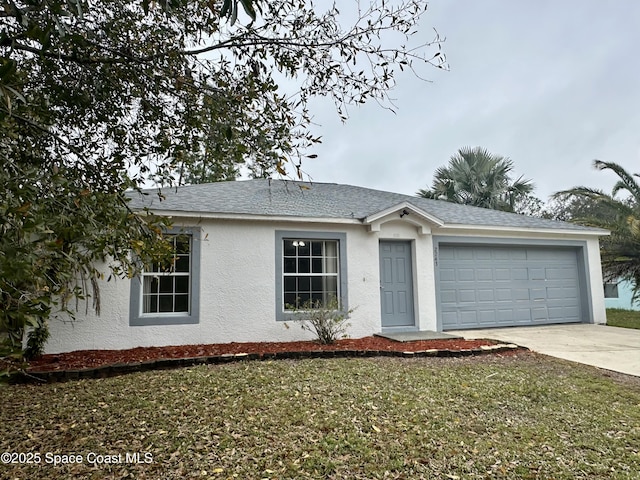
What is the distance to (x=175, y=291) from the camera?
24.5 feet

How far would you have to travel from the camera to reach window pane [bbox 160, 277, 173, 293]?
7.41 meters

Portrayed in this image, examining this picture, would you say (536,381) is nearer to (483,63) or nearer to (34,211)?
(34,211)

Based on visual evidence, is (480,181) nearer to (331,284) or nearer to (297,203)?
(297,203)

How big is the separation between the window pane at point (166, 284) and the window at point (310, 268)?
2.09m

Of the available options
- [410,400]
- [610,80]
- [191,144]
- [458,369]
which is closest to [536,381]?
[458,369]

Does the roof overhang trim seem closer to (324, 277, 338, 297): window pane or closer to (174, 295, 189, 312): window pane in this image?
(324, 277, 338, 297): window pane

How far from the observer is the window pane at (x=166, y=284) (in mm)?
7414

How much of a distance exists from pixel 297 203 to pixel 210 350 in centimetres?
383

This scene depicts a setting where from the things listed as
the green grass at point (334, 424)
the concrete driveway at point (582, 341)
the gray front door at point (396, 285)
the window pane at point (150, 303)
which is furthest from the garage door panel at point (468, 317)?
the window pane at point (150, 303)

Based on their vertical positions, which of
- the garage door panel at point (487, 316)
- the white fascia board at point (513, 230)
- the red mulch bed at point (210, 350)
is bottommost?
the red mulch bed at point (210, 350)

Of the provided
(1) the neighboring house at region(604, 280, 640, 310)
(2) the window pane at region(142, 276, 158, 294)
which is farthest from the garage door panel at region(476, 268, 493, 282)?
(1) the neighboring house at region(604, 280, 640, 310)

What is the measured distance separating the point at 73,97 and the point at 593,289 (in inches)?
480

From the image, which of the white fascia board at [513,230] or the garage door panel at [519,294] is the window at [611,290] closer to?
the white fascia board at [513,230]

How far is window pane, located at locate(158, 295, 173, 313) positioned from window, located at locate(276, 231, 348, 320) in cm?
214
